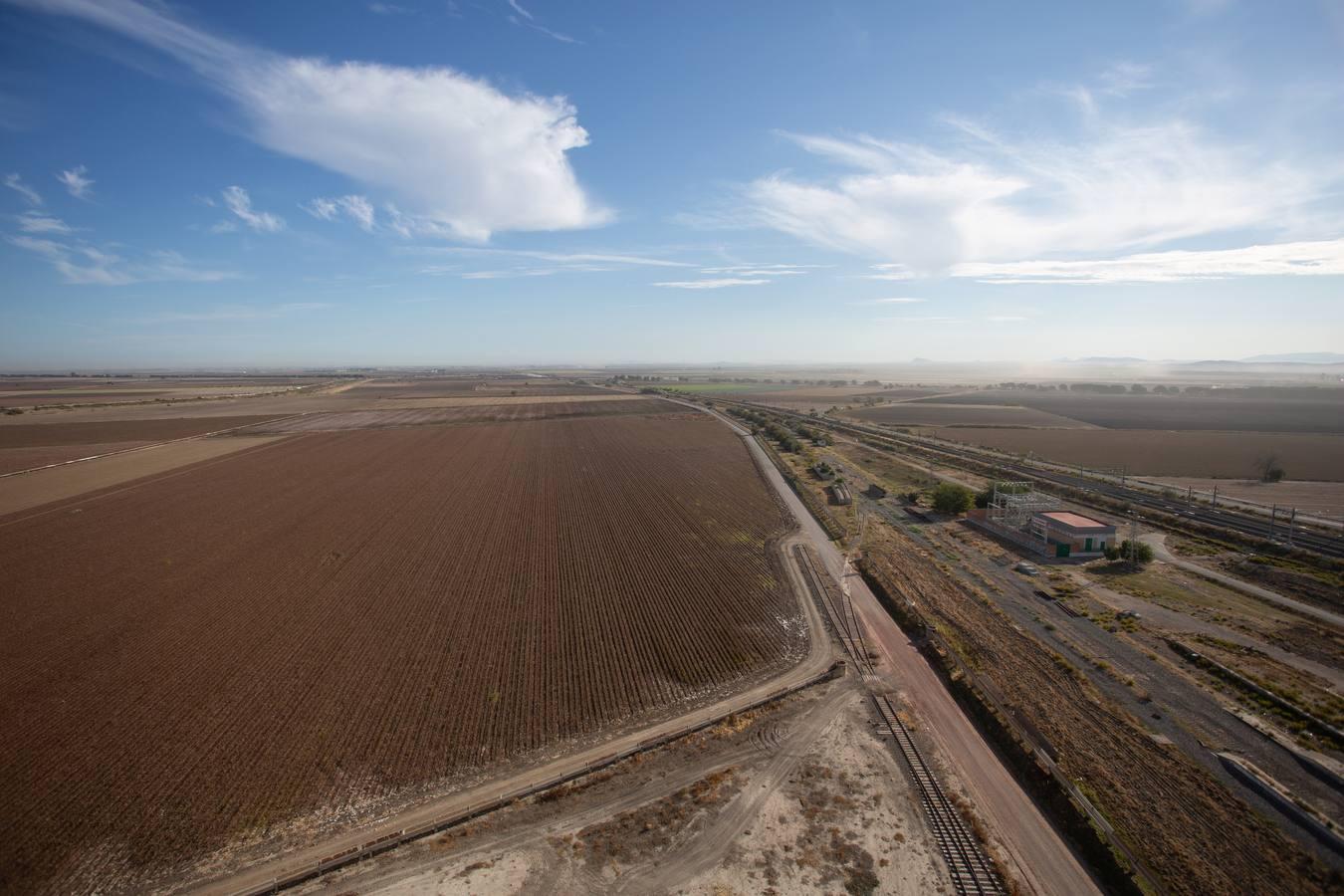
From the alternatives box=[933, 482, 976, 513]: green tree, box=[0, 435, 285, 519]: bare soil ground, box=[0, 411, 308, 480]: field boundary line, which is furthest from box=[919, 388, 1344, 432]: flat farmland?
box=[0, 411, 308, 480]: field boundary line

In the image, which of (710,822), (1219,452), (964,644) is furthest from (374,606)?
(1219,452)

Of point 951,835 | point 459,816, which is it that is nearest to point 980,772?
point 951,835

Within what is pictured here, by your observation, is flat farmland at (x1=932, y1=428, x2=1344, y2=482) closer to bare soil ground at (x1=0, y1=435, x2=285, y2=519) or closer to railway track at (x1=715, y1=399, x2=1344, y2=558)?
railway track at (x1=715, y1=399, x2=1344, y2=558)

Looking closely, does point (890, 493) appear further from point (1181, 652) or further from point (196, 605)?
point (196, 605)

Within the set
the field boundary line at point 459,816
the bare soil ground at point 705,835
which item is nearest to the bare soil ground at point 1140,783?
the bare soil ground at point 705,835

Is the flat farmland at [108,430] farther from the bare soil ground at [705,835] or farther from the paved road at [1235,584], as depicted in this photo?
the paved road at [1235,584]

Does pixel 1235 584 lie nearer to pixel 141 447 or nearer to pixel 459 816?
pixel 459 816
